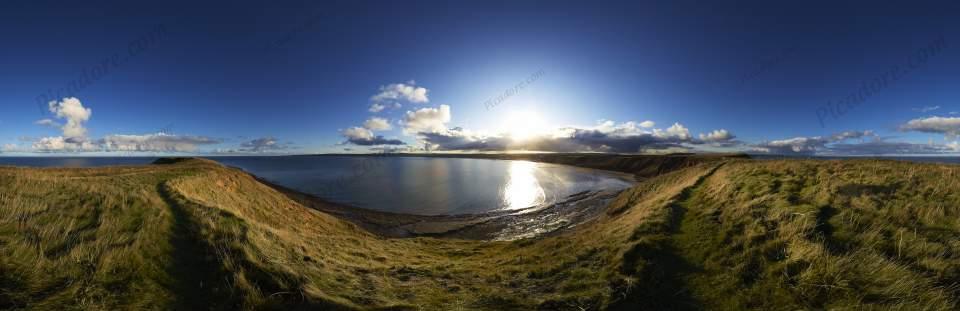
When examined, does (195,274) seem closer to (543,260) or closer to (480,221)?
(543,260)

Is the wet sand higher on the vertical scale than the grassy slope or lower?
lower

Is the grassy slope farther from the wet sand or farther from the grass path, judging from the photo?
the wet sand

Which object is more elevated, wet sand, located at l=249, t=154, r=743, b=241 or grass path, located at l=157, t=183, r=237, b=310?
grass path, located at l=157, t=183, r=237, b=310

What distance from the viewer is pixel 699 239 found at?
1078 centimetres

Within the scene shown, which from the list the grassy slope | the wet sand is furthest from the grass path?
the wet sand

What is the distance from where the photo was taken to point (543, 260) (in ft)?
40.8

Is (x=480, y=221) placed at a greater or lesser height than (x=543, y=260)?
lesser

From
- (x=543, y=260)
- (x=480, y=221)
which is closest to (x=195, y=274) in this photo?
(x=543, y=260)

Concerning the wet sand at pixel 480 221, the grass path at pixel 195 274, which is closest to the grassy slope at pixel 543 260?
the grass path at pixel 195 274

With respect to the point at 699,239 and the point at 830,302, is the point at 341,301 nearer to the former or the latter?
the point at 830,302

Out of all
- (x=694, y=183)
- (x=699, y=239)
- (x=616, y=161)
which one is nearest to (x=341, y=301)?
(x=699, y=239)

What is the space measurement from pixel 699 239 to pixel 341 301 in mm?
11583

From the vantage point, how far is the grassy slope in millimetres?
6230

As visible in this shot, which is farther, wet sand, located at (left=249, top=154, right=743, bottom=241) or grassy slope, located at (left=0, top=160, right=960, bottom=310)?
wet sand, located at (left=249, top=154, right=743, bottom=241)
